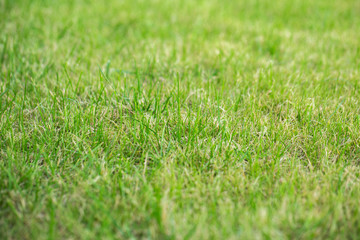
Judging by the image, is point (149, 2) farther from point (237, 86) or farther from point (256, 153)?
point (256, 153)

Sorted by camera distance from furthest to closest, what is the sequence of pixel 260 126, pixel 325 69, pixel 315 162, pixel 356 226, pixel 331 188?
pixel 325 69 < pixel 260 126 < pixel 315 162 < pixel 331 188 < pixel 356 226

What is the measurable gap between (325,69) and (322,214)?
1613mm

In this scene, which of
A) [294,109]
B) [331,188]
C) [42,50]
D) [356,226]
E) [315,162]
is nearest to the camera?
[356,226]

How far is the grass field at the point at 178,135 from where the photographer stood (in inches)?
52.0

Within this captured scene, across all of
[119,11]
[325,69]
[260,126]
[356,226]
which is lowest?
[356,226]

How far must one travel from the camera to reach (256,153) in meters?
1.74

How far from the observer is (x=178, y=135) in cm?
179

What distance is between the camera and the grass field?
4.33ft

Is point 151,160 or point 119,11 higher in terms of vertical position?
point 119,11

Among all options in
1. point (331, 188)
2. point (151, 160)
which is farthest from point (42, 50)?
point (331, 188)

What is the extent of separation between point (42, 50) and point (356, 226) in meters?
2.71

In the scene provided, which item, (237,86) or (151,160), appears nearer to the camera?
(151,160)

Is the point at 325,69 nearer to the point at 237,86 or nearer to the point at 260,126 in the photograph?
the point at 237,86

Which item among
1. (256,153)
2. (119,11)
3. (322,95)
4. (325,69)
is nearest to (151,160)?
(256,153)
